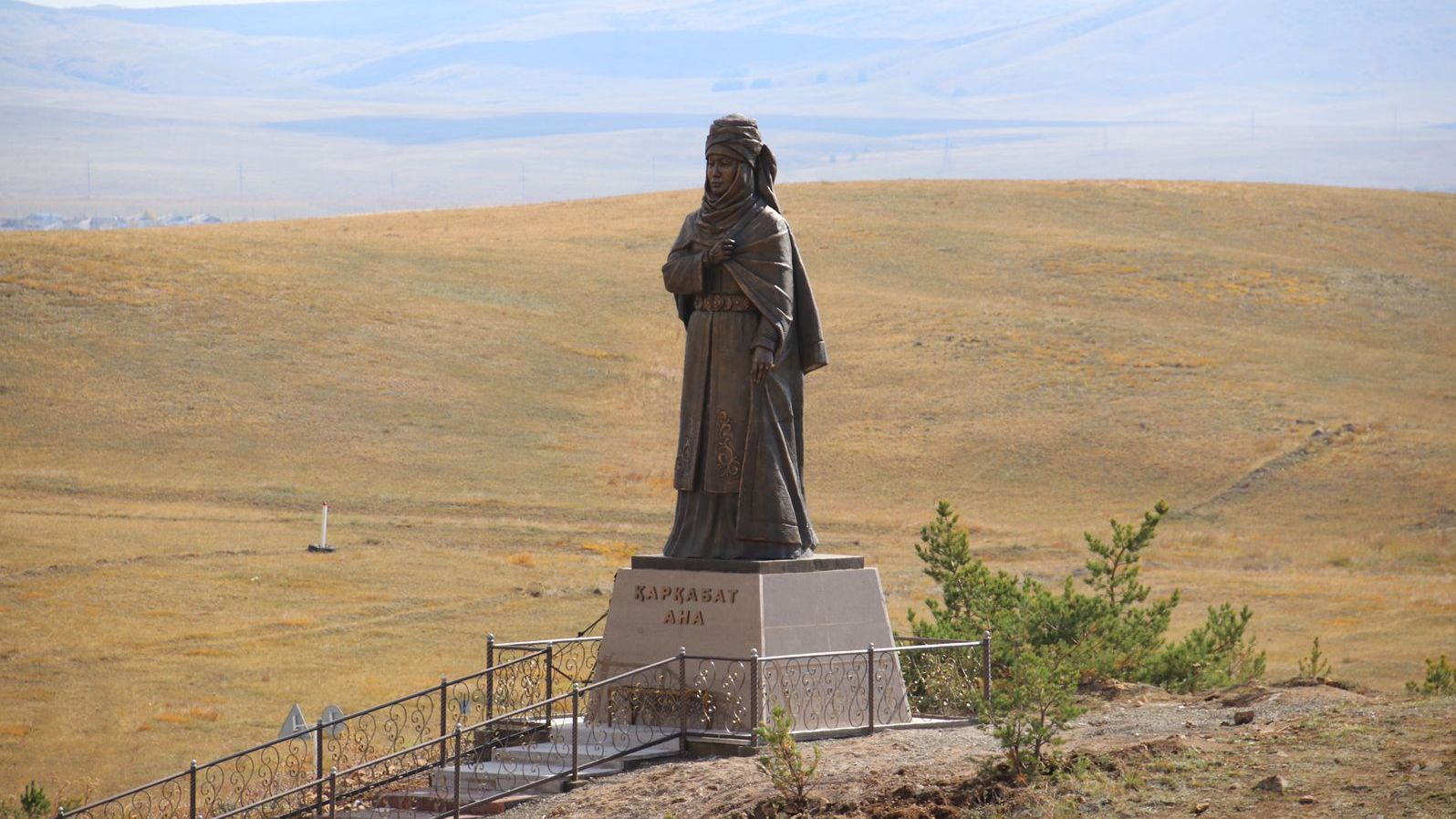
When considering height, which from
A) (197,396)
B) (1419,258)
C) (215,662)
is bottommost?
(215,662)

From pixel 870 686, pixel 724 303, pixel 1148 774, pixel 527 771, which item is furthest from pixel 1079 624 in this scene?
pixel 1148 774

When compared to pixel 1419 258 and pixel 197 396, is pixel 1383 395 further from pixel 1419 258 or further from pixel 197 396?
pixel 197 396

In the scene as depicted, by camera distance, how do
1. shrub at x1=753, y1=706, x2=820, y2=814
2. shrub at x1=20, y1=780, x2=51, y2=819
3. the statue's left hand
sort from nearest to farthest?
shrub at x1=753, y1=706, x2=820, y2=814 → the statue's left hand → shrub at x1=20, y1=780, x2=51, y2=819

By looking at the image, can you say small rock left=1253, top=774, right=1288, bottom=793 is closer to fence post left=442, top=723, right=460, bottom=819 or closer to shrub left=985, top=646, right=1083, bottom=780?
shrub left=985, top=646, right=1083, bottom=780

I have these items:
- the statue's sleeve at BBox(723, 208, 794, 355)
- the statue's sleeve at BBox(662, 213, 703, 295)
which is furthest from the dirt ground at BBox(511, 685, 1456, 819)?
the statue's sleeve at BBox(662, 213, 703, 295)

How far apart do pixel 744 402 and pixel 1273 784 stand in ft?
20.5

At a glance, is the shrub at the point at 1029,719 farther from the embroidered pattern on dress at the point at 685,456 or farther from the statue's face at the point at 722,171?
the statue's face at the point at 722,171

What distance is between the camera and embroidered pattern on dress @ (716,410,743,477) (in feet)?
56.0

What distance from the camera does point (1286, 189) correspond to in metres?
96.4

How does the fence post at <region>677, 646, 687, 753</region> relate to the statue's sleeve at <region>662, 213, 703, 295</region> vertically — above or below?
Answer: below

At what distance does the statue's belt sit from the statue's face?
3.18 feet

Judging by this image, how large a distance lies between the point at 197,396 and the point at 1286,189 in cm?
6022

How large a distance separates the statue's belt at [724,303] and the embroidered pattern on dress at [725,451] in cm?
92

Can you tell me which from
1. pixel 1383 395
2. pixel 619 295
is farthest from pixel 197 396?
pixel 1383 395
